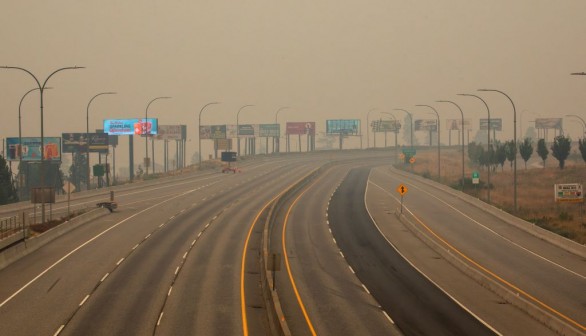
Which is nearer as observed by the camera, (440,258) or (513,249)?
(440,258)

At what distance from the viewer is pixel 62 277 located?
38.7m

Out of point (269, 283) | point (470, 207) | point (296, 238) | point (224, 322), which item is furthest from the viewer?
point (470, 207)

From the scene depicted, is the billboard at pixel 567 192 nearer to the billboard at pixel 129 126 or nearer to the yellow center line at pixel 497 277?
the yellow center line at pixel 497 277

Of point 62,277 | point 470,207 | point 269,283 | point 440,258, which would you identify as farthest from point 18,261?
point 470,207

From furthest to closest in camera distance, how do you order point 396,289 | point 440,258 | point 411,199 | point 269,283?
point 411,199 → point 440,258 → point 396,289 → point 269,283

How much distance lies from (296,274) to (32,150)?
3920 inches

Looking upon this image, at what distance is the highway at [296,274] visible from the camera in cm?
3028

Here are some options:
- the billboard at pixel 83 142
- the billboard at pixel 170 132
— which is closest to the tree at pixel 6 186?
the billboard at pixel 83 142

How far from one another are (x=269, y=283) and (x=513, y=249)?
73.9ft

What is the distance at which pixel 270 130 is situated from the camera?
7726 inches

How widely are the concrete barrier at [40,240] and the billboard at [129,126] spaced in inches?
3195

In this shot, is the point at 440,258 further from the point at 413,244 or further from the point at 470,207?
the point at 470,207

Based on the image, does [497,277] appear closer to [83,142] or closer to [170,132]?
[83,142]

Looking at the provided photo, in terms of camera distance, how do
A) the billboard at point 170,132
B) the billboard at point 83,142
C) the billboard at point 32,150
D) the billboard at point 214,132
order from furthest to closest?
the billboard at point 214,132 < the billboard at point 170,132 < the billboard at point 83,142 < the billboard at point 32,150
